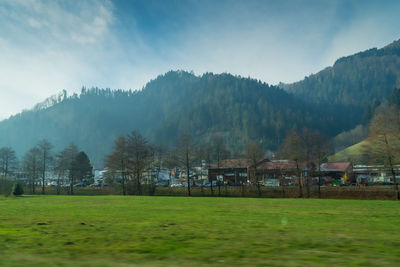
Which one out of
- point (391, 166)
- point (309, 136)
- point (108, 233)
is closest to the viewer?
point (108, 233)

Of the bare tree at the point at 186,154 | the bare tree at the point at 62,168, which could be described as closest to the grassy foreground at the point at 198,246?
the bare tree at the point at 186,154

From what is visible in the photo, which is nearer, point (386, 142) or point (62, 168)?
point (386, 142)

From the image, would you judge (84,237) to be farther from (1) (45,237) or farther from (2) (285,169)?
(2) (285,169)

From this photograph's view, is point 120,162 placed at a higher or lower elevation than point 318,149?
lower

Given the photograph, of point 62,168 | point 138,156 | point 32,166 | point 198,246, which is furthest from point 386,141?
point 32,166

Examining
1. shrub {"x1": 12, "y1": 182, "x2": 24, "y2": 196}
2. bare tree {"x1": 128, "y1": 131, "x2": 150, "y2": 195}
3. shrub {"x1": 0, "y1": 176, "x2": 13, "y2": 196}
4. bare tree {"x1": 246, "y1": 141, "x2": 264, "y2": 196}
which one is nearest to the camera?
shrub {"x1": 12, "y1": 182, "x2": 24, "y2": 196}

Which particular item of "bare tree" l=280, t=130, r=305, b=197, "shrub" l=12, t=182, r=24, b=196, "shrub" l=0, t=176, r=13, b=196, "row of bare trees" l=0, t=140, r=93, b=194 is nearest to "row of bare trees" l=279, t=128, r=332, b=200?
"bare tree" l=280, t=130, r=305, b=197

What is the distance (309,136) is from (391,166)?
17209 mm

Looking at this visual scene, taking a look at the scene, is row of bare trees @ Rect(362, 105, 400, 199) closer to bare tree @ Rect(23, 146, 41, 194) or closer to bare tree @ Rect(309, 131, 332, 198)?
bare tree @ Rect(309, 131, 332, 198)

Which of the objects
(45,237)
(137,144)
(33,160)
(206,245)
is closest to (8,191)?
(33,160)

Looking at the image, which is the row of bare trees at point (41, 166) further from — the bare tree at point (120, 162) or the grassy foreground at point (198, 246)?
the grassy foreground at point (198, 246)

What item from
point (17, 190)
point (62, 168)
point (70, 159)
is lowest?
point (17, 190)

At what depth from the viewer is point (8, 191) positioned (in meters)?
55.6

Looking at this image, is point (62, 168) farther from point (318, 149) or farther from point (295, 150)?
point (318, 149)
